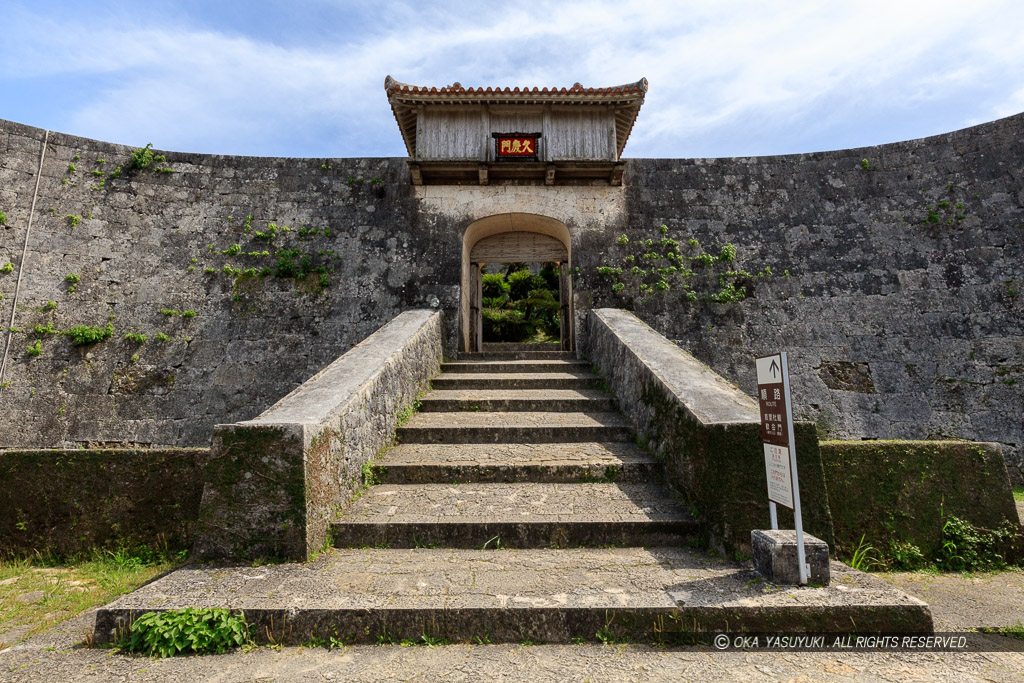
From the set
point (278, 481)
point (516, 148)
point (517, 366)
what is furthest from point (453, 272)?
point (278, 481)

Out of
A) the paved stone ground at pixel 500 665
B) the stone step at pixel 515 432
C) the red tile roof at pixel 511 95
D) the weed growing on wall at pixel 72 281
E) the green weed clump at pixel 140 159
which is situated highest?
the red tile roof at pixel 511 95

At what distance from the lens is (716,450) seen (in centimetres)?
328

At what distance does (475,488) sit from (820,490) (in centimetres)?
250

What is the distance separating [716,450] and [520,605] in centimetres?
164

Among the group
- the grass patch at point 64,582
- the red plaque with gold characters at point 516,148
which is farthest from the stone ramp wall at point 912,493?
the red plaque with gold characters at point 516,148

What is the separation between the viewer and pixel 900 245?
8.05 m

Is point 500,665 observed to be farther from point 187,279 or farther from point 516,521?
point 187,279

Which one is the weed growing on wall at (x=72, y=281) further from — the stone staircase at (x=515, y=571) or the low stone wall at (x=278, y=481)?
the stone staircase at (x=515, y=571)

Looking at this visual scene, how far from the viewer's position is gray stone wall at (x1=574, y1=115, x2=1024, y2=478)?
284 inches

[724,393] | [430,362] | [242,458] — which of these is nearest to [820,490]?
[724,393]

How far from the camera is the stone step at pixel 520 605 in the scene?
8.20ft

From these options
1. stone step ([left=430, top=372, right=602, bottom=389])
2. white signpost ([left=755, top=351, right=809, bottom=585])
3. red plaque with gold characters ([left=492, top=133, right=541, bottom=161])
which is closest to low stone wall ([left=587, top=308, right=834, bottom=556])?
white signpost ([left=755, top=351, right=809, bottom=585])

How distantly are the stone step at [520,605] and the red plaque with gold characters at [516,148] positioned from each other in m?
7.24

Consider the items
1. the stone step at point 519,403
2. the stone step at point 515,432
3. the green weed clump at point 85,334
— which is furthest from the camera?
the green weed clump at point 85,334
